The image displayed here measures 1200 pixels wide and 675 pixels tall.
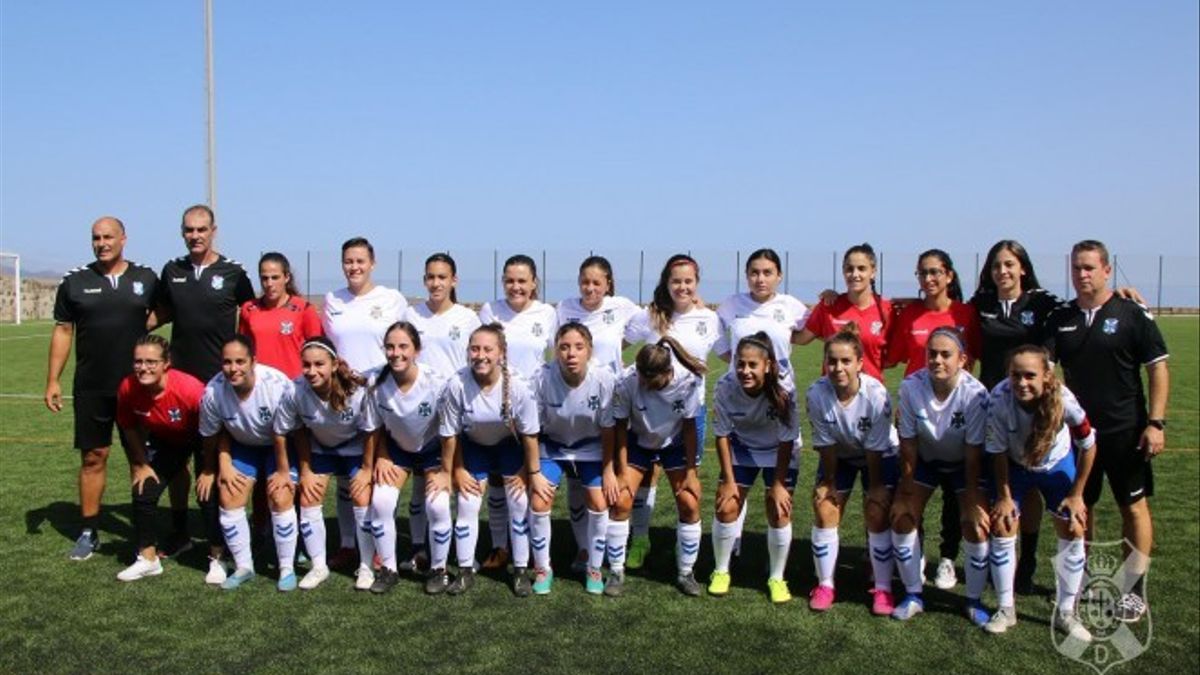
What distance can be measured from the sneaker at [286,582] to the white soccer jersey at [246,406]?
0.71m

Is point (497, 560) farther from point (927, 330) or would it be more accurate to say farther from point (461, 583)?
point (927, 330)

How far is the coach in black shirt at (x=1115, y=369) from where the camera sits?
4.45 metres

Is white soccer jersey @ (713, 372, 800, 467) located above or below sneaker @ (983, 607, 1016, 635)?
above

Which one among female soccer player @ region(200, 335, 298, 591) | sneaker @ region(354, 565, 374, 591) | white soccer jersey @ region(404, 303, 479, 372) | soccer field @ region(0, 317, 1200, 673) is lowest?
soccer field @ region(0, 317, 1200, 673)

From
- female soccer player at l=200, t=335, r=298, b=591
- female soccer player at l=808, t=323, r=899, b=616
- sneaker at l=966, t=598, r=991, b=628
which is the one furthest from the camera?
female soccer player at l=200, t=335, r=298, b=591

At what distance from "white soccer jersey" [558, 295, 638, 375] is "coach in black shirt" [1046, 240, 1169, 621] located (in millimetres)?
2186

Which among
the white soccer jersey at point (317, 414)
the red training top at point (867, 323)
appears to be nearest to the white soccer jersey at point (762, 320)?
the red training top at point (867, 323)

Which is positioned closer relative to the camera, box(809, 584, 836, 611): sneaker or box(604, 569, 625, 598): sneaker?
box(809, 584, 836, 611): sneaker

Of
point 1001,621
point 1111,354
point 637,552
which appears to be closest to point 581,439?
point 637,552

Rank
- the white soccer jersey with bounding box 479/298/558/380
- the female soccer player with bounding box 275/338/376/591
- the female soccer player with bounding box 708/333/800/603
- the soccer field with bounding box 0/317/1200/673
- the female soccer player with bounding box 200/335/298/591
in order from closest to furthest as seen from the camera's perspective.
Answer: the soccer field with bounding box 0/317/1200/673
the female soccer player with bounding box 708/333/800/603
the female soccer player with bounding box 275/338/376/591
the female soccer player with bounding box 200/335/298/591
the white soccer jersey with bounding box 479/298/558/380

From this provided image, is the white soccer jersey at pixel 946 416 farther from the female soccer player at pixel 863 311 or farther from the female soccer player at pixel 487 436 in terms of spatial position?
the female soccer player at pixel 487 436

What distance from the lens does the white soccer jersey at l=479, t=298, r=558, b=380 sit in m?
5.32

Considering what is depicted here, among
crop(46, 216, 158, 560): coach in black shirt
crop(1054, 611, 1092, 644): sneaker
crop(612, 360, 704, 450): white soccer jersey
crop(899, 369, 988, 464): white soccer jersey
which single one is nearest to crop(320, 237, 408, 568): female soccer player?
crop(46, 216, 158, 560): coach in black shirt

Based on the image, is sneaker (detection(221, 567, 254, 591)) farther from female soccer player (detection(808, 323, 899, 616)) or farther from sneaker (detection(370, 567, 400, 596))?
female soccer player (detection(808, 323, 899, 616))
